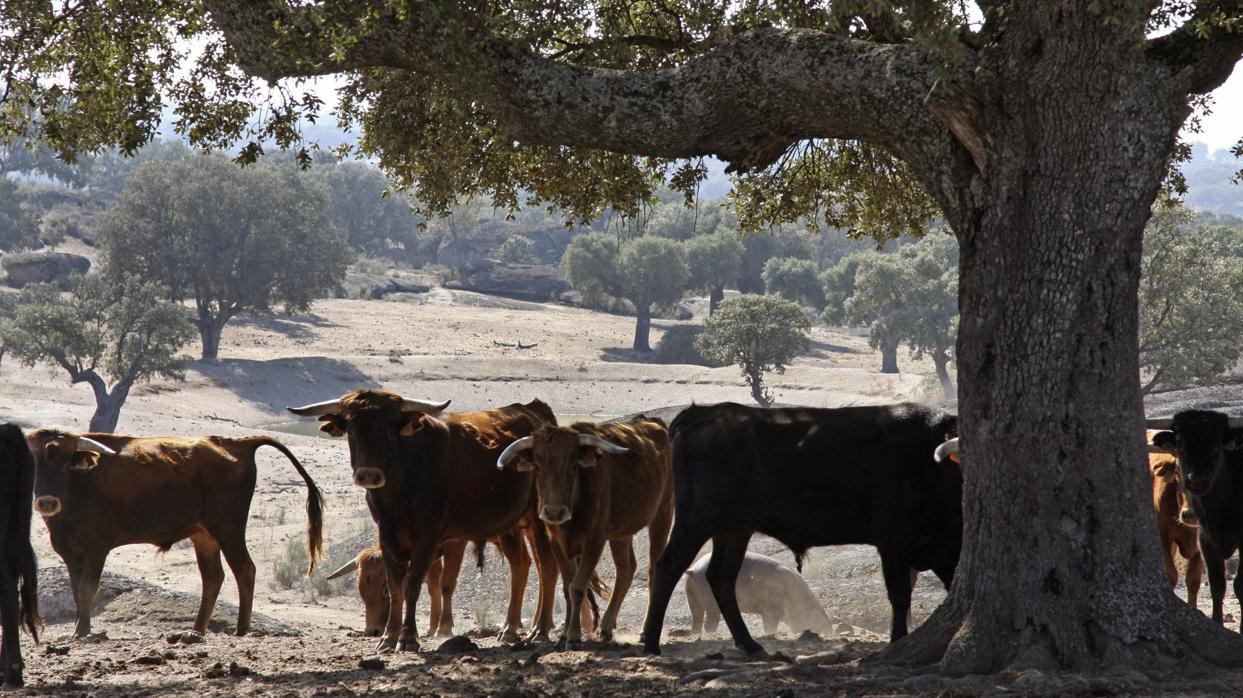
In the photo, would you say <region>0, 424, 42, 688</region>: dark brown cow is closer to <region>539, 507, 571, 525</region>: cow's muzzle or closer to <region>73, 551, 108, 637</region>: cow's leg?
<region>73, 551, 108, 637</region>: cow's leg

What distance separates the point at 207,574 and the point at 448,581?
2.12 metres

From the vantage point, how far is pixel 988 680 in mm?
6633

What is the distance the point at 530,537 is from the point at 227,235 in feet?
178

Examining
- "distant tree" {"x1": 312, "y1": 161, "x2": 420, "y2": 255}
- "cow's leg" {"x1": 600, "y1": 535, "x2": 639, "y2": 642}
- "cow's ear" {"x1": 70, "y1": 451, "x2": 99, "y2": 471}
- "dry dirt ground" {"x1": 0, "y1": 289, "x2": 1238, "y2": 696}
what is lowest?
"dry dirt ground" {"x1": 0, "y1": 289, "x2": 1238, "y2": 696}

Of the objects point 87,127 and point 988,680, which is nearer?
point 988,680

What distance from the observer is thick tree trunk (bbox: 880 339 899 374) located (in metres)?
66.9

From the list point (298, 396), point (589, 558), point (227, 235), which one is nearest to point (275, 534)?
point (589, 558)

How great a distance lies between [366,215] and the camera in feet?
383

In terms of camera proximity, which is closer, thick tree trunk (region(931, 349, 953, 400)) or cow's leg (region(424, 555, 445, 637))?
cow's leg (region(424, 555, 445, 637))

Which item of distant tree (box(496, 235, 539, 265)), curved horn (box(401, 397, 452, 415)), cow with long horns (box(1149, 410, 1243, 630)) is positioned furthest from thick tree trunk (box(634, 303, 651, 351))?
cow with long horns (box(1149, 410, 1243, 630))

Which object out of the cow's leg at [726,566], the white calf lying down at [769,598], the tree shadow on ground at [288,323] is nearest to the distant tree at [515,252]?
the tree shadow on ground at [288,323]

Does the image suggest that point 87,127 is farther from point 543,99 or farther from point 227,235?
point 227,235

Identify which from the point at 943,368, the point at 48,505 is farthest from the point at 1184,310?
the point at 48,505

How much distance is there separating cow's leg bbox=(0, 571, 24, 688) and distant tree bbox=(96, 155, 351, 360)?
51557mm
